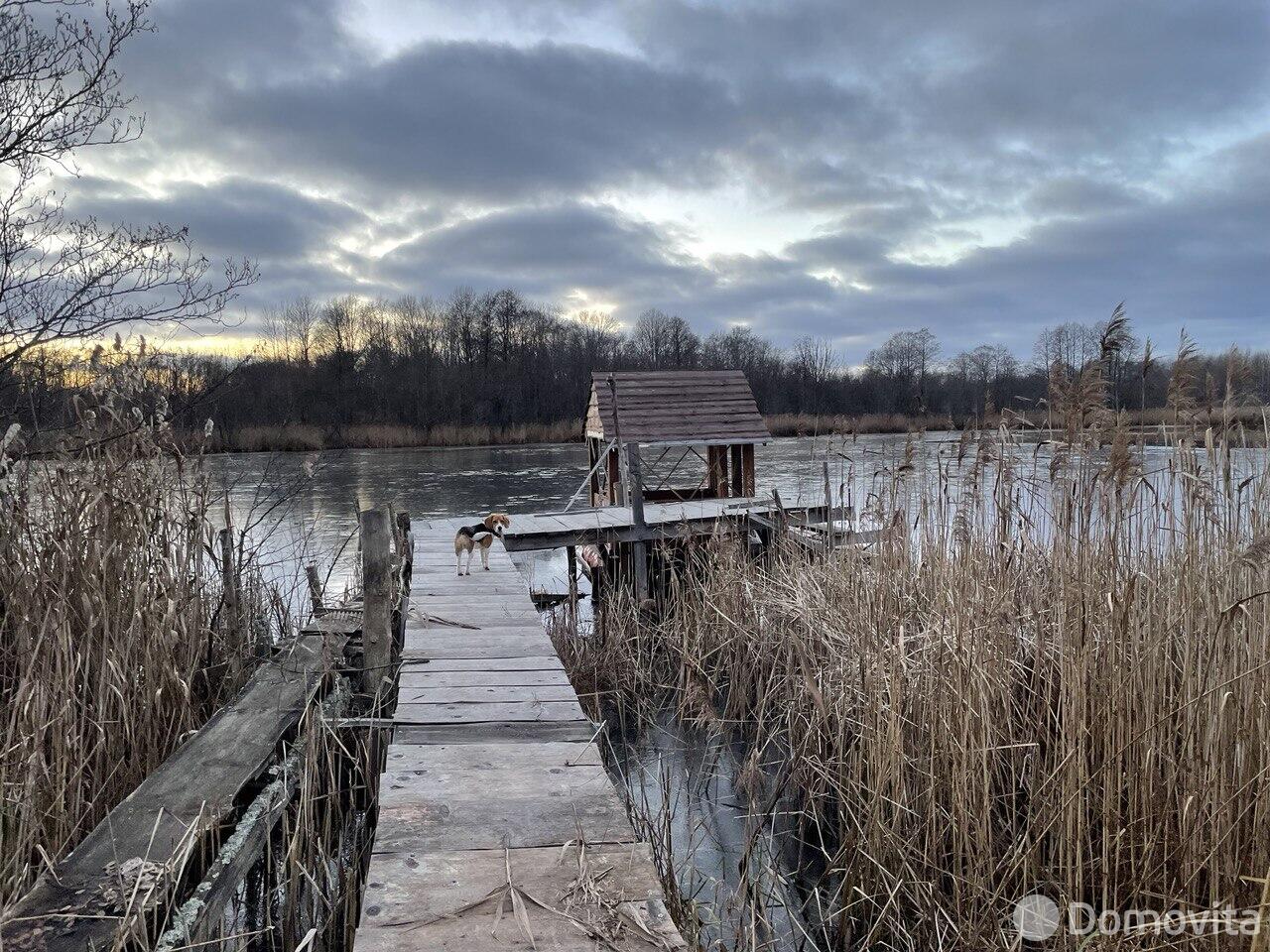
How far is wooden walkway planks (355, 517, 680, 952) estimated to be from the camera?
6.33 ft

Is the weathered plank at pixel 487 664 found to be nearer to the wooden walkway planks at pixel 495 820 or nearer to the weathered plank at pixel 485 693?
the wooden walkway planks at pixel 495 820

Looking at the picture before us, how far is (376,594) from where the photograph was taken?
4.09 m

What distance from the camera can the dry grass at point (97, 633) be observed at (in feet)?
9.18

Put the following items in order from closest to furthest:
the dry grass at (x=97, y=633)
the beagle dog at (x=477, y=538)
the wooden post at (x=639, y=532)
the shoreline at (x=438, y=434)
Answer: the dry grass at (x=97, y=633), the beagle dog at (x=477, y=538), the wooden post at (x=639, y=532), the shoreline at (x=438, y=434)

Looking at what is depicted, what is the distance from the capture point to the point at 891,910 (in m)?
3.25

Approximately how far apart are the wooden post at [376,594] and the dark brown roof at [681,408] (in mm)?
10928

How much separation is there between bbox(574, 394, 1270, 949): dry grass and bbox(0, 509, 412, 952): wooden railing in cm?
197

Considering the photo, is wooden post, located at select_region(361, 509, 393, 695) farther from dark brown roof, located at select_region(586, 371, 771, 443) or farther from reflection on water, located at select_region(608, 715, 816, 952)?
dark brown roof, located at select_region(586, 371, 771, 443)

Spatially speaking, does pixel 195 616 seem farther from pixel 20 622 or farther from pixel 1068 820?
pixel 1068 820

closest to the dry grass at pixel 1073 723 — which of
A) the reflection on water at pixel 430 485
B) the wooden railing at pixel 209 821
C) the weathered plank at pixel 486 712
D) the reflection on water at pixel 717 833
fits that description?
the reflection on water at pixel 717 833

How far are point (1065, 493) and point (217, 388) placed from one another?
5.71 meters

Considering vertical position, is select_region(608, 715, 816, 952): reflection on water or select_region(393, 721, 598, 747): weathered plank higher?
select_region(393, 721, 598, 747): weathered plank

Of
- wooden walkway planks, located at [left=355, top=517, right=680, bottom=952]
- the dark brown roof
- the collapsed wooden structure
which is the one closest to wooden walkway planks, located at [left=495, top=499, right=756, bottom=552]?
the collapsed wooden structure

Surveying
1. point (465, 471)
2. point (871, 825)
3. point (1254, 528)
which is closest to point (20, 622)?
point (871, 825)
